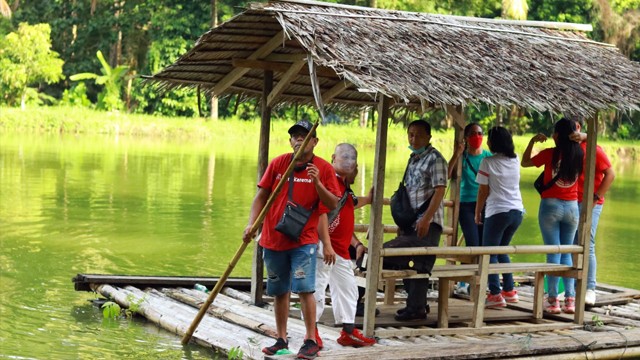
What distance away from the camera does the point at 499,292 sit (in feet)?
32.9

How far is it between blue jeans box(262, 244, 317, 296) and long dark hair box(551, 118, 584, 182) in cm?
288

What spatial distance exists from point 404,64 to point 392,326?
202 centimetres

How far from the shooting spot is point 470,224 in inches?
402

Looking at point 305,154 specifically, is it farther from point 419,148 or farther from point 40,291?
point 40,291

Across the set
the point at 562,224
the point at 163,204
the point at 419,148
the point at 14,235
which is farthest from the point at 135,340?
the point at 163,204

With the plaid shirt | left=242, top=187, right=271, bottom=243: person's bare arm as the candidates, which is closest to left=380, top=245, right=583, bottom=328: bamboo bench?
the plaid shirt

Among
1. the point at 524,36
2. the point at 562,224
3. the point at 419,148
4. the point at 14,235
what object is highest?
the point at 524,36

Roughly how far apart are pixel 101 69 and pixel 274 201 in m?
40.0

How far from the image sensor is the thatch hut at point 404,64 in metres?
8.13

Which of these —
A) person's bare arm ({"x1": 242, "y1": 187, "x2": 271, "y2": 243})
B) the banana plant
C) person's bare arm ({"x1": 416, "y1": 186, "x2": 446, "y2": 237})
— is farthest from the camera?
the banana plant

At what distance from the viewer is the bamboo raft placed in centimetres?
811

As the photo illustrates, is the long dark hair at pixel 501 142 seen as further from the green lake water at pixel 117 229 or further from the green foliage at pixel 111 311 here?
the green foliage at pixel 111 311

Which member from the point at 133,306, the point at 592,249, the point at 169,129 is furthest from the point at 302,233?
the point at 169,129

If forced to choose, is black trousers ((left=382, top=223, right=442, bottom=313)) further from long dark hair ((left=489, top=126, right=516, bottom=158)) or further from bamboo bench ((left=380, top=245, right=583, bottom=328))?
long dark hair ((left=489, top=126, right=516, bottom=158))
